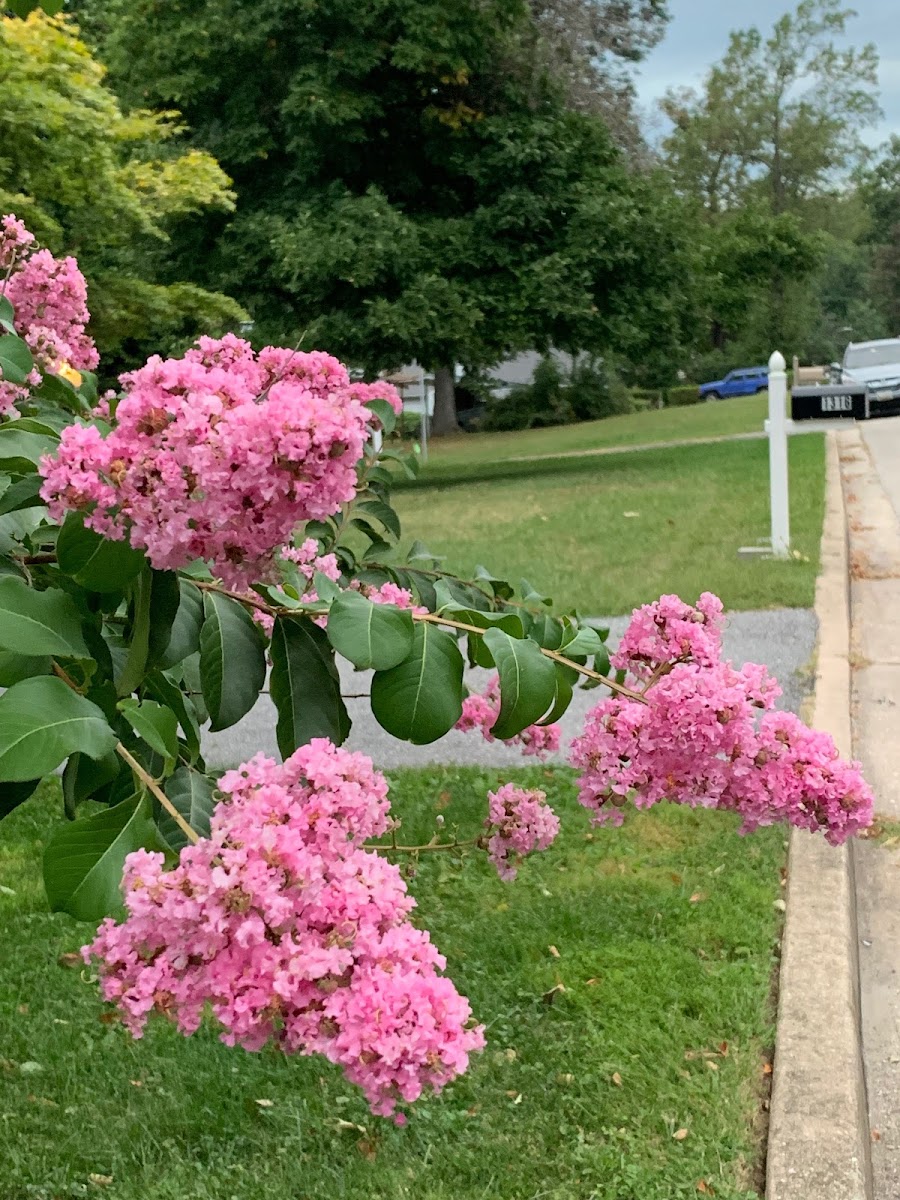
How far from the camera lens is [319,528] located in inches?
89.7

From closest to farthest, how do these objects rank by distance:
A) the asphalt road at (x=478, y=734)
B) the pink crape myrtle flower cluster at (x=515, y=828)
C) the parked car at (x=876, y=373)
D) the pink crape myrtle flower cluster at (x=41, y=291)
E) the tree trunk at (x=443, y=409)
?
the pink crape myrtle flower cluster at (x=515, y=828) → the pink crape myrtle flower cluster at (x=41, y=291) → the asphalt road at (x=478, y=734) → the parked car at (x=876, y=373) → the tree trunk at (x=443, y=409)

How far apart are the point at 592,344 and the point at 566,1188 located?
15.0m

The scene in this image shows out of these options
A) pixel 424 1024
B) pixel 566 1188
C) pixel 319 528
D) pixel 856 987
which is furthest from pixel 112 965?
pixel 856 987

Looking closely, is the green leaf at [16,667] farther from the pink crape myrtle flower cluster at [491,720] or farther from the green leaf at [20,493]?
the pink crape myrtle flower cluster at [491,720]

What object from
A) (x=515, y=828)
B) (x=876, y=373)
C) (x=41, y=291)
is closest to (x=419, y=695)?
(x=515, y=828)

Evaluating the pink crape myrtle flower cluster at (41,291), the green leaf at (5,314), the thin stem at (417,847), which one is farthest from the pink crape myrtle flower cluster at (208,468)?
the pink crape myrtle flower cluster at (41,291)

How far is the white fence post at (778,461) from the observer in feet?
27.1

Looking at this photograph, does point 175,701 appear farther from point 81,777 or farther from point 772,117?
point 772,117

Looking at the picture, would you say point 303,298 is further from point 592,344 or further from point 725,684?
point 725,684

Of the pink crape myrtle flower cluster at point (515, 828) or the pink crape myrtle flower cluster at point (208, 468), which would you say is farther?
the pink crape myrtle flower cluster at point (515, 828)

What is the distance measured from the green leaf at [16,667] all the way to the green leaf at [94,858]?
0.19m

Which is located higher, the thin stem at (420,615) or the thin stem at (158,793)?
the thin stem at (420,615)

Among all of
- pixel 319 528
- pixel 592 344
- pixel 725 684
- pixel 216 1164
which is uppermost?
pixel 592 344

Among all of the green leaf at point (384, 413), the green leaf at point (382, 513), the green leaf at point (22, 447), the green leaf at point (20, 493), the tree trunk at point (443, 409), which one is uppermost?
the tree trunk at point (443, 409)
